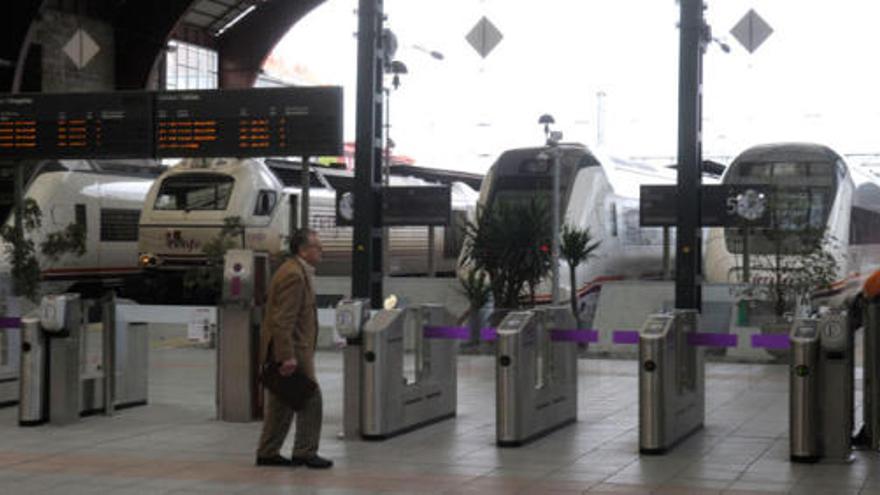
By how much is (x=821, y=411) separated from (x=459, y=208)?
22.4 m

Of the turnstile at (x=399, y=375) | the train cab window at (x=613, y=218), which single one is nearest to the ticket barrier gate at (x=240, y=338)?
the turnstile at (x=399, y=375)

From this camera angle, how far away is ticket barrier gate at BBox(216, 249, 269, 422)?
11773mm

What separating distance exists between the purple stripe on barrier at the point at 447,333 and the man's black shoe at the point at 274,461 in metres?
2.51

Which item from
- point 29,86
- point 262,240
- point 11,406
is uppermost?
point 29,86

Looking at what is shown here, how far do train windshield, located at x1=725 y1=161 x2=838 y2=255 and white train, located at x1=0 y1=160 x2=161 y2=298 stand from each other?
40.1ft

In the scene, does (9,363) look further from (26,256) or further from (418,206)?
(418,206)

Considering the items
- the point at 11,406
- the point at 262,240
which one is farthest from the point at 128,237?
the point at 11,406

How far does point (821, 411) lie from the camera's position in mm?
9789

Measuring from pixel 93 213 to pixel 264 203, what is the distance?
3.46m

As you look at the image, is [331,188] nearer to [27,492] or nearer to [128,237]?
[128,237]

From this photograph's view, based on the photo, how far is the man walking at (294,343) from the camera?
30.3 feet

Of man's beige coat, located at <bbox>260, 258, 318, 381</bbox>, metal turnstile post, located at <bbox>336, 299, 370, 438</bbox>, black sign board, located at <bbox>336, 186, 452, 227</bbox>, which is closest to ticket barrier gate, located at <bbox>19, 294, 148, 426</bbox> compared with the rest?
metal turnstile post, located at <bbox>336, 299, 370, 438</bbox>

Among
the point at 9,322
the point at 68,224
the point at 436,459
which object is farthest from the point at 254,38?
the point at 436,459

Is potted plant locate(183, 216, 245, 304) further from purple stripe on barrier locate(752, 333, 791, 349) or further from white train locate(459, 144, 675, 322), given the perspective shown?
purple stripe on barrier locate(752, 333, 791, 349)
